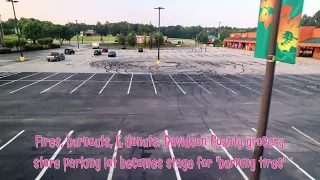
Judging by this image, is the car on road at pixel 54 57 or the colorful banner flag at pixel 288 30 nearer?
the colorful banner flag at pixel 288 30

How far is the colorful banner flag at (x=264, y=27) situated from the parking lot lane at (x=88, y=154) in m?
6.15

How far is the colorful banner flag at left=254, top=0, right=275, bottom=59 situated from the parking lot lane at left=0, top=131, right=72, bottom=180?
7.78m

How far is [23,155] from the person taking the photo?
8367 mm

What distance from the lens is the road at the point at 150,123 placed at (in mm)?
7652

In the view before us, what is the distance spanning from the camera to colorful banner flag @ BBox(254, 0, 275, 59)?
3.92 meters

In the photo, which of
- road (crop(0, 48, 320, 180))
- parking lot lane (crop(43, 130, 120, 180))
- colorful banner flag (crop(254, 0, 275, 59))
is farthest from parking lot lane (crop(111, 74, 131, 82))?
colorful banner flag (crop(254, 0, 275, 59))

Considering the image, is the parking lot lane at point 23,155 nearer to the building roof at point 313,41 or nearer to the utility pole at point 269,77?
the utility pole at point 269,77

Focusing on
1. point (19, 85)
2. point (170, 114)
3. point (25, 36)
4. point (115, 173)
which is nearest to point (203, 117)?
point (170, 114)

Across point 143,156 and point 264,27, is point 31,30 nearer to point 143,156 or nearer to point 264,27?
point 143,156

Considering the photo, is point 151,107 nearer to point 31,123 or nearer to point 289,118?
point 31,123

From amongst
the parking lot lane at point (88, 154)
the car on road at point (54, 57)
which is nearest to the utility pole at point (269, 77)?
the parking lot lane at point (88, 154)

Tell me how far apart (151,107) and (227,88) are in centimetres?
917

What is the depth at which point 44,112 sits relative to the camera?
43.1 feet

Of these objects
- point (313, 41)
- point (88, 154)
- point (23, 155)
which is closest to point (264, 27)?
point (88, 154)
